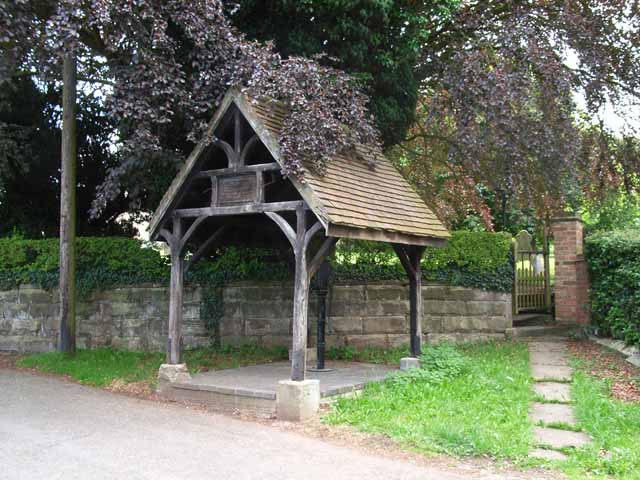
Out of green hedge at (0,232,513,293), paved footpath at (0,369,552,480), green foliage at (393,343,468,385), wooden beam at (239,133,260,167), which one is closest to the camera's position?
paved footpath at (0,369,552,480)

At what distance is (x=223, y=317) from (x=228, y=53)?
5429 mm

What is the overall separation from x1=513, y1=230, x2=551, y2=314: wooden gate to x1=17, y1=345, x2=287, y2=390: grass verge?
6.61 metres

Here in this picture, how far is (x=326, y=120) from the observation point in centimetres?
887

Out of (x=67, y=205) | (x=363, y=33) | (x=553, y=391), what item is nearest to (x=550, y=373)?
(x=553, y=391)

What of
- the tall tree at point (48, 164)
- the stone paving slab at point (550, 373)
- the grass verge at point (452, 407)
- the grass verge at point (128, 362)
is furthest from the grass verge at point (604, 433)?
the tall tree at point (48, 164)

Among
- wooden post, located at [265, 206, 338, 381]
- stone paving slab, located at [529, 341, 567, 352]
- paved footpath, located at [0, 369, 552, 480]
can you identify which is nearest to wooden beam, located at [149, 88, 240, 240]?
wooden post, located at [265, 206, 338, 381]

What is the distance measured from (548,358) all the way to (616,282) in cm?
181

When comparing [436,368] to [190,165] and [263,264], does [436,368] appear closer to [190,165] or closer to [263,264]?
[263,264]

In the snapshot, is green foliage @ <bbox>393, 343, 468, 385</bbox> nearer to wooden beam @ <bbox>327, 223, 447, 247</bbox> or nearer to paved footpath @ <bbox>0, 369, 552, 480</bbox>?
wooden beam @ <bbox>327, 223, 447, 247</bbox>

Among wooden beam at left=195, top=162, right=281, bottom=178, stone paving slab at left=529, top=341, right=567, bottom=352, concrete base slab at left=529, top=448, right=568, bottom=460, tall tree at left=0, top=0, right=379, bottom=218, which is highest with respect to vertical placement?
tall tree at left=0, top=0, right=379, bottom=218

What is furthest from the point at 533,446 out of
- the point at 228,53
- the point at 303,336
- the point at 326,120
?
the point at 228,53

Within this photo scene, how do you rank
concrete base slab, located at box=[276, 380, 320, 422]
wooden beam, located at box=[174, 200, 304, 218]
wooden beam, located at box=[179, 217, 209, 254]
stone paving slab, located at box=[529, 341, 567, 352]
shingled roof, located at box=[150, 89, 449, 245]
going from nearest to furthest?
concrete base slab, located at box=[276, 380, 320, 422], shingled roof, located at box=[150, 89, 449, 245], wooden beam, located at box=[174, 200, 304, 218], wooden beam, located at box=[179, 217, 209, 254], stone paving slab, located at box=[529, 341, 567, 352]

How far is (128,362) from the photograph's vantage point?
41.2 ft

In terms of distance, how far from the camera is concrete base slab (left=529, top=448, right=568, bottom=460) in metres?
6.29
